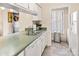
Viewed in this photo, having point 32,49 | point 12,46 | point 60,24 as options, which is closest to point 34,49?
point 32,49

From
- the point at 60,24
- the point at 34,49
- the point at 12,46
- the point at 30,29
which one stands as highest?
the point at 60,24

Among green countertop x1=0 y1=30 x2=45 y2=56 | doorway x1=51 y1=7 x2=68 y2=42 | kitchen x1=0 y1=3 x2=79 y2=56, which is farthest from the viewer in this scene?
doorway x1=51 y1=7 x2=68 y2=42

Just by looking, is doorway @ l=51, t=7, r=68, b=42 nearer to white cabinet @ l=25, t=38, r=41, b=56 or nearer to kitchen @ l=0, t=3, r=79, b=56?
kitchen @ l=0, t=3, r=79, b=56

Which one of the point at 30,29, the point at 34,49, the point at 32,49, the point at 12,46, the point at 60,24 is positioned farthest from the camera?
the point at 60,24

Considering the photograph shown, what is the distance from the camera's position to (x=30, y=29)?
16.1ft

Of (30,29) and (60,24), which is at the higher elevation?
(60,24)

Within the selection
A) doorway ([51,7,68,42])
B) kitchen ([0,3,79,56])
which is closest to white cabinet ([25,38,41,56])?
kitchen ([0,3,79,56])

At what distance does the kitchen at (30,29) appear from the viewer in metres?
2.24

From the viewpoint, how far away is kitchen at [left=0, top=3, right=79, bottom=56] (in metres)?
2.24

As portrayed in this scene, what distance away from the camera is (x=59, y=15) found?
8.23 m

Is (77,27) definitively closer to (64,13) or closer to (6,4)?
(6,4)

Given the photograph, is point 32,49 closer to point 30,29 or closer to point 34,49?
point 34,49

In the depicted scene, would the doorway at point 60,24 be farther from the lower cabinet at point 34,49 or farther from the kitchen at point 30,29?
the lower cabinet at point 34,49

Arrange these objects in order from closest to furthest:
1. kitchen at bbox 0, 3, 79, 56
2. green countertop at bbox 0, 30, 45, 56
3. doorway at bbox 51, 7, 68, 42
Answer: green countertop at bbox 0, 30, 45, 56
kitchen at bbox 0, 3, 79, 56
doorway at bbox 51, 7, 68, 42
